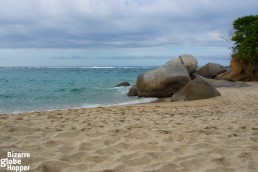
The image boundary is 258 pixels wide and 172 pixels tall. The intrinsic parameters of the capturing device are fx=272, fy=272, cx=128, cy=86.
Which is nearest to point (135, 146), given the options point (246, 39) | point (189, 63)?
point (189, 63)

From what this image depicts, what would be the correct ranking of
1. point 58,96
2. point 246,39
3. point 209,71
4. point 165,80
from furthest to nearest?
point 209,71 → point 246,39 → point 58,96 → point 165,80

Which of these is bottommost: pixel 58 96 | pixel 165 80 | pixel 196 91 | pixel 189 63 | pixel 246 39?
pixel 58 96

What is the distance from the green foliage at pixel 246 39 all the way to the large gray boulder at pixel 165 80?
375 inches

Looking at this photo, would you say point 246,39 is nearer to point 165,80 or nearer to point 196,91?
point 165,80

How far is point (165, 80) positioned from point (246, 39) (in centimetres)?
1151

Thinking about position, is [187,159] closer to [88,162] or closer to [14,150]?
[88,162]

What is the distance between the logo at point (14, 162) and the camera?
10.4ft

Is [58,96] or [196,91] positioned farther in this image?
[58,96]

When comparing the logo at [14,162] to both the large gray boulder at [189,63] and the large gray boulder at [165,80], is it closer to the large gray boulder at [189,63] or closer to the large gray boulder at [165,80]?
the large gray boulder at [165,80]

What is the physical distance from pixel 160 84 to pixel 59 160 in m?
11.2

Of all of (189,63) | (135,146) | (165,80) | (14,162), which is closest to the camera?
(14,162)

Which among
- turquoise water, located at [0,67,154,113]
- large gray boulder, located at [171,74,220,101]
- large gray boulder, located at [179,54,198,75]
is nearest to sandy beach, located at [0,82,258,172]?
large gray boulder, located at [171,74,220,101]

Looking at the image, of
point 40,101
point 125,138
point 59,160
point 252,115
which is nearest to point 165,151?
point 125,138

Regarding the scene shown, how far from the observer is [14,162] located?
3311 mm
